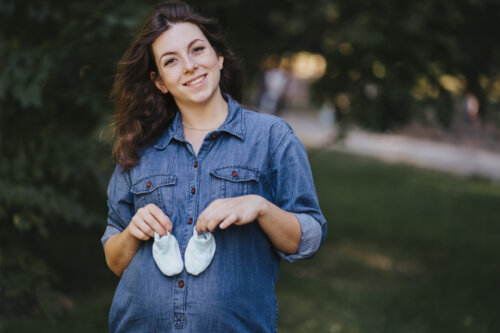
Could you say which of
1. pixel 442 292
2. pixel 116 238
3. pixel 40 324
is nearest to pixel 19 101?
pixel 40 324

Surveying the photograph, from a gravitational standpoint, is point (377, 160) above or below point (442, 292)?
below

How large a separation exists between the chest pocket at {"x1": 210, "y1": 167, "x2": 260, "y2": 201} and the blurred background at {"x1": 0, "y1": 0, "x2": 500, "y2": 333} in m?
1.18

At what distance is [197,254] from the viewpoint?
1752 mm

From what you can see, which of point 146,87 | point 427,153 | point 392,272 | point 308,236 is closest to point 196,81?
point 146,87

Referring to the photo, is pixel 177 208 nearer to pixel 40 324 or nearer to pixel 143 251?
pixel 143 251

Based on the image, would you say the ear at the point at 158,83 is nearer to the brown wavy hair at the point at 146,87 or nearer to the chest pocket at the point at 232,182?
the brown wavy hair at the point at 146,87

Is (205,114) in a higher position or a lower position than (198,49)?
lower

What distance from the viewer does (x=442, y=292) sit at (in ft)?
18.9

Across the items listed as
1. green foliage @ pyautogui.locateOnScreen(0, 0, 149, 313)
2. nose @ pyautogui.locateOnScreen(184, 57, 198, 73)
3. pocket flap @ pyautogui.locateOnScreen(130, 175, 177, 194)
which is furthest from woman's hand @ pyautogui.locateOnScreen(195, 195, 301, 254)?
green foliage @ pyautogui.locateOnScreen(0, 0, 149, 313)

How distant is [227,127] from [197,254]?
423mm

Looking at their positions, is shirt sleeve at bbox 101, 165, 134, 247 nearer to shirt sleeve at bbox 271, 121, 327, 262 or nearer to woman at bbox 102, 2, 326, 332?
woman at bbox 102, 2, 326, 332

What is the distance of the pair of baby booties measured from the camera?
1.75 meters

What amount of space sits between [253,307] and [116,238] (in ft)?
1.63

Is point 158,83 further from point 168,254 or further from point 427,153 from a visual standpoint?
point 427,153
